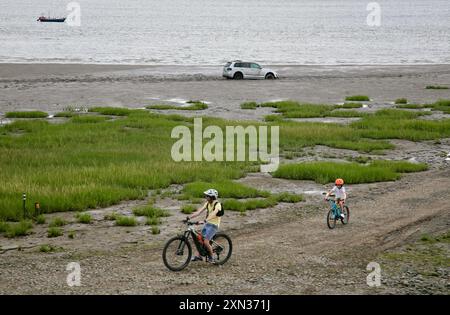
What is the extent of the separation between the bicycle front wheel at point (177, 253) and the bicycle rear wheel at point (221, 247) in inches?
27.3

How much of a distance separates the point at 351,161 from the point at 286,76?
4515 centimetres

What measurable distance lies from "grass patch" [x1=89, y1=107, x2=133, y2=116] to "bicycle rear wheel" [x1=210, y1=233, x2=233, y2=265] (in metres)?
29.7

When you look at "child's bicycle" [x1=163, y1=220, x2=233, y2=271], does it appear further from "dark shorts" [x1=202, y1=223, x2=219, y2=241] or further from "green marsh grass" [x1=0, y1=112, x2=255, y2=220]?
"green marsh grass" [x1=0, y1=112, x2=255, y2=220]

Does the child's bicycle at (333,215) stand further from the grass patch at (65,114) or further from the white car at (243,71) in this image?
the white car at (243,71)

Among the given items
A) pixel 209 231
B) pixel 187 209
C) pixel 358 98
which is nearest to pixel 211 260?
pixel 209 231

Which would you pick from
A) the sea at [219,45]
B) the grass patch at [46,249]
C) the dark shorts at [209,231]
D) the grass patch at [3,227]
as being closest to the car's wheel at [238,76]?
the sea at [219,45]

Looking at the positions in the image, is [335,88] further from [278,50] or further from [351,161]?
[278,50]

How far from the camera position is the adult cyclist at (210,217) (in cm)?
1762

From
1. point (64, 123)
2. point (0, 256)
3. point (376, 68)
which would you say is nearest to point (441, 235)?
point (0, 256)

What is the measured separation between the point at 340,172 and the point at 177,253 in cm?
1361

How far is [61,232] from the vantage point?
70.1ft

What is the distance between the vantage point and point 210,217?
17656 mm

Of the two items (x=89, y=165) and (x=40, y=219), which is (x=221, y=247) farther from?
(x=89, y=165)

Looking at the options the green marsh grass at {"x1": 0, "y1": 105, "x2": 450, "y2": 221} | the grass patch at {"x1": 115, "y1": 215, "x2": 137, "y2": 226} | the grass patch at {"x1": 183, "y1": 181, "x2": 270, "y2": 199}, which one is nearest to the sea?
the green marsh grass at {"x1": 0, "y1": 105, "x2": 450, "y2": 221}
